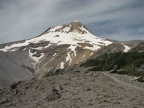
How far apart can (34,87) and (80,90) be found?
6.66m

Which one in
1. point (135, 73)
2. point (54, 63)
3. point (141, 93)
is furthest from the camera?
point (54, 63)

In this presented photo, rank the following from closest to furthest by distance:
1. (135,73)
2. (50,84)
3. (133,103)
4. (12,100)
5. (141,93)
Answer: (133,103) < (141,93) < (12,100) < (50,84) < (135,73)

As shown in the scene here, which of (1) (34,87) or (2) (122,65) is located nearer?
(1) (34,87)

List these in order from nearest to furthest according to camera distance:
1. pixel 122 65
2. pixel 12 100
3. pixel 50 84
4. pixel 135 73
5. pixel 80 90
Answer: pixel 80 90, pixel 12 100, pixel 50 84, pixel 135 73, pixel 122 65

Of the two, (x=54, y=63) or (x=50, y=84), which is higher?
(x=50, y=84)

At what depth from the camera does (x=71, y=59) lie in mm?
194375

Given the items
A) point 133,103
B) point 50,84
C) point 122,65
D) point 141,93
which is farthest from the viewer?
point 122,65

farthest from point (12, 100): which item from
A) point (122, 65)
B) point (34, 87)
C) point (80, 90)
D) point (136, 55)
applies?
point (136, 55)

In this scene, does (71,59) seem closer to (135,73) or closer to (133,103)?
(135,73)

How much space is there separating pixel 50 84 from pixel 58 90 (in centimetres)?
438

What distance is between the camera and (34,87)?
105 ft

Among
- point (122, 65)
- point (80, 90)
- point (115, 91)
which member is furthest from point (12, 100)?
point (122, 65)

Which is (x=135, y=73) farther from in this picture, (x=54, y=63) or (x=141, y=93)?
(x=54, y=63)

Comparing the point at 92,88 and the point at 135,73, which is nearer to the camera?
the point at 92,88
